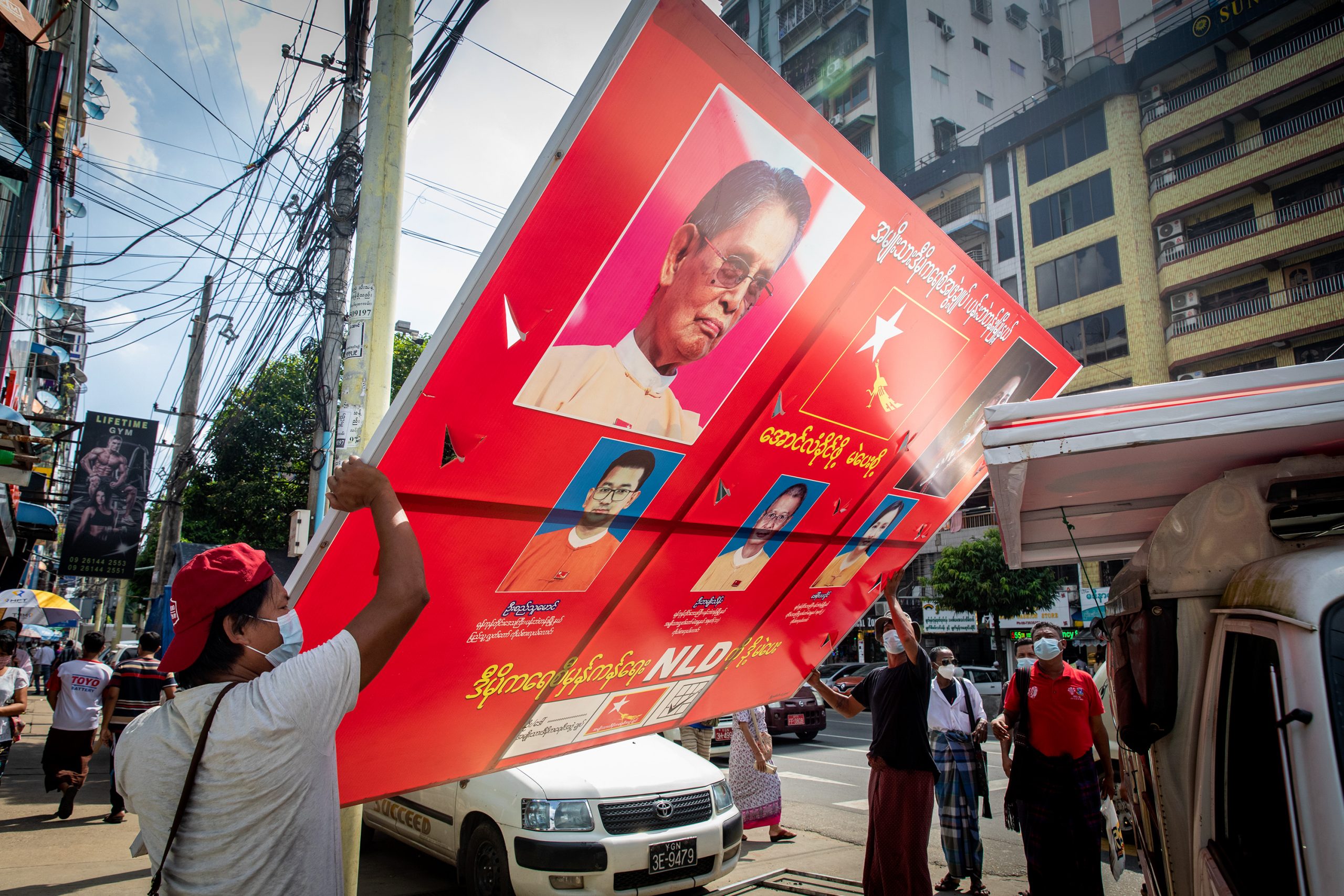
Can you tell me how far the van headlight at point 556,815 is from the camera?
5039mm

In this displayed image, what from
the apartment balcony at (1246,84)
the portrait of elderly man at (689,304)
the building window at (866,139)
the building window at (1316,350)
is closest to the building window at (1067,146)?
the apartment balcony at (1246,84)

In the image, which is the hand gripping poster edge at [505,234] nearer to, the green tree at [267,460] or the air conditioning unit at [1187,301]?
the green tree at [267,460]

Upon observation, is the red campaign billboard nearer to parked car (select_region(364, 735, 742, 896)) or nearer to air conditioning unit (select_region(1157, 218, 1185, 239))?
parked car (select_region(364, 735, 742, 896))

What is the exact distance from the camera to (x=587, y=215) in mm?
1935

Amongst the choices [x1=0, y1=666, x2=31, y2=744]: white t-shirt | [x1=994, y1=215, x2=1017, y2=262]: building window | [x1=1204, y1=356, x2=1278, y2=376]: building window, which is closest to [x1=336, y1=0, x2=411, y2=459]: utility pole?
[x1=0, y1=666, x2=31, y2=744]: white t-shirt

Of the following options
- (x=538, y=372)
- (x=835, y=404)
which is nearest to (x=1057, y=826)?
(x=835, y=404)

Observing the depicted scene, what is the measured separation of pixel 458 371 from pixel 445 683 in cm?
120

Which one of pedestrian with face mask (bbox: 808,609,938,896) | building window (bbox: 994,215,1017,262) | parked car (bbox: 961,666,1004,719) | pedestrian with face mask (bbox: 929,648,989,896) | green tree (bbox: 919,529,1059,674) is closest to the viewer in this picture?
pedestrian with face mask (bbox: 808,609,938,896)

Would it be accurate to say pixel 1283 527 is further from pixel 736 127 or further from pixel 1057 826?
pixel 1057 826

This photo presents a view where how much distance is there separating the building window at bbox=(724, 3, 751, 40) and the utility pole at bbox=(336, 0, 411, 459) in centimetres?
4958

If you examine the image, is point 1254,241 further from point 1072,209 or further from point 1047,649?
point 1047,649

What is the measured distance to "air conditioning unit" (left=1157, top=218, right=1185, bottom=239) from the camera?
2562cm

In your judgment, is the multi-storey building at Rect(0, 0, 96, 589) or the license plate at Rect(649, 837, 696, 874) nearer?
the license plate at Rect(649, 837, 696, 874)

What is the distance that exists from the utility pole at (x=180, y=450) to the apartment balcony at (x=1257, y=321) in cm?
2781
